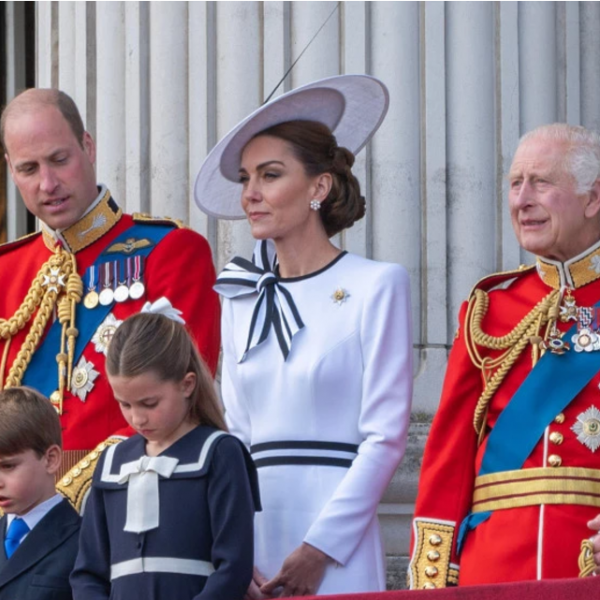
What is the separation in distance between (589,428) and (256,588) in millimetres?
836

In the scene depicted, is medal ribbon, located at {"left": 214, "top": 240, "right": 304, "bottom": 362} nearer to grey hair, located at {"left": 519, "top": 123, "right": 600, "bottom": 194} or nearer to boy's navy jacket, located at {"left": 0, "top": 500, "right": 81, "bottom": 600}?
boy's navy jacket, located at {"left": 0, "top": 500, "right": 81, "bottom": 600}

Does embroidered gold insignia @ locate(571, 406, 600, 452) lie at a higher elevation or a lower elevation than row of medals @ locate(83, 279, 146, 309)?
lower

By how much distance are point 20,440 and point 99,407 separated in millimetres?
362

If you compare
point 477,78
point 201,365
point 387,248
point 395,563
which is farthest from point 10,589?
point 477,78

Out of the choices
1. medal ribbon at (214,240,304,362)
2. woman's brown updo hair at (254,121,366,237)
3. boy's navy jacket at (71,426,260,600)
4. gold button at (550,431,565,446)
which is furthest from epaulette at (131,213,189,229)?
gold button at (550,431,565,446)

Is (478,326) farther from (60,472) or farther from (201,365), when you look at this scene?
(60,472)

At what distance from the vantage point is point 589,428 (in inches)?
171

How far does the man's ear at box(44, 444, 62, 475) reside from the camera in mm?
4660

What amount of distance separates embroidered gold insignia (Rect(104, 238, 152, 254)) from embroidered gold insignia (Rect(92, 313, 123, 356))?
0.19m

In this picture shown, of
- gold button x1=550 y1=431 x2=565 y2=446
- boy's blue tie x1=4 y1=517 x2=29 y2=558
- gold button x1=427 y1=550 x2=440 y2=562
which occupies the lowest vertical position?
gold button x1=427 y1=550 x2=440 y2=562

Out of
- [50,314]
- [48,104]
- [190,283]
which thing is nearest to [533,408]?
[190,283]

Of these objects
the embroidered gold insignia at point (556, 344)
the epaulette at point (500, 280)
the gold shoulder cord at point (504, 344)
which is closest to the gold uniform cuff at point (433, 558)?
the gold shoulder cord at point (504, 344)

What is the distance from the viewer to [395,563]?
5.98 m

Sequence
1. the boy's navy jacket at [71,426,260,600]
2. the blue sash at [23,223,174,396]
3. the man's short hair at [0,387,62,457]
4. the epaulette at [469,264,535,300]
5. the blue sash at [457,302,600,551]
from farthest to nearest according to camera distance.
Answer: the blue sash at [23,223,174,396]
the epaulette at [469,264,535,300]
the man's short hair at [0,387,62,457]
the blue sash at [457,302,600,551]
the boy's navy jacket at [71,426,260,600]
